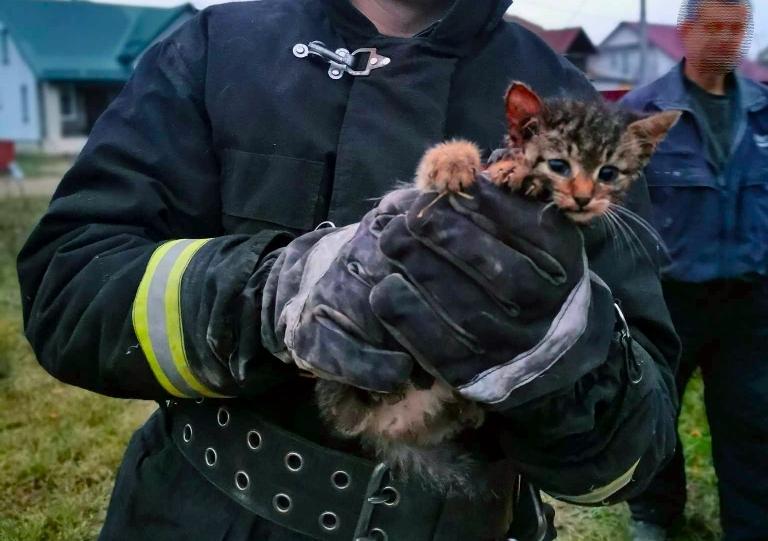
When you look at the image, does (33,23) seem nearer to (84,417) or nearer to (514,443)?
(84,417)

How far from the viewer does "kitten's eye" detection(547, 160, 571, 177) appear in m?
1.53

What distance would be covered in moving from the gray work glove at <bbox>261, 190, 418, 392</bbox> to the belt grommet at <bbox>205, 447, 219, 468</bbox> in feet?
0.99

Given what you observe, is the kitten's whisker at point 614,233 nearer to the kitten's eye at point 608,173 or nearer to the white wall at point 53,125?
the kitten's eye at point 608,173

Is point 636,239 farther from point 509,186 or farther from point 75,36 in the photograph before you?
point 75,36

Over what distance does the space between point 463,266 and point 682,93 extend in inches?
97.9

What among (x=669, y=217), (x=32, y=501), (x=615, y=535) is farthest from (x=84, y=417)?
(x=669, y=217)

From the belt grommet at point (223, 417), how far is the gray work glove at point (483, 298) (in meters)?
0.44

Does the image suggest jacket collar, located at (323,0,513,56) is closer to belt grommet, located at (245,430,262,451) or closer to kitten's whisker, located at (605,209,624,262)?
kitten's whisker, located at (605,209,624,262)

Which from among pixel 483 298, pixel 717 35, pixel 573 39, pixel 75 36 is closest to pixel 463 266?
pixel 483 298

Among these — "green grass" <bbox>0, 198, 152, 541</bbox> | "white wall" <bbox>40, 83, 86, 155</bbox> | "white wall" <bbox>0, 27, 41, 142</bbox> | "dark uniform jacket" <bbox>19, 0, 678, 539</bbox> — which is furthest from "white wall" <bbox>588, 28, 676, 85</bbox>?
"white wall" <bbox>0, 27, 41, 142</bbox>

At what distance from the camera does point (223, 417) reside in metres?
1.56

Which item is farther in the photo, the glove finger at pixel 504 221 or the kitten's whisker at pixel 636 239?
the kitten's whisker at pixel 636 239

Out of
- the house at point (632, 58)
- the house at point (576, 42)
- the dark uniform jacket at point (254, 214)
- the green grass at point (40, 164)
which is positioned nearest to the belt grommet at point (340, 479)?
the dark uniform jacket at point (254, 214)

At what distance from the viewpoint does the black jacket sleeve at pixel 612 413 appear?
1408 millimetres
